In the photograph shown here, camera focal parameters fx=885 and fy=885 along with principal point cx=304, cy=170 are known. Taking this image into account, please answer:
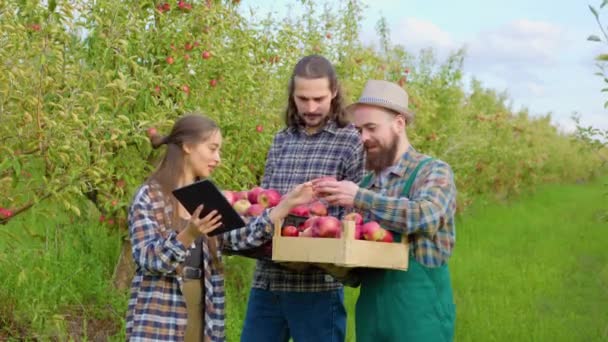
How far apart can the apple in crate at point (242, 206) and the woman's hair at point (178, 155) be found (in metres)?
0.22

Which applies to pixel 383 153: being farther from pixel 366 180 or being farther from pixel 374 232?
pixel 374 232

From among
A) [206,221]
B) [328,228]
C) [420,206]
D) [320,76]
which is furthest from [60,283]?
[420,206]

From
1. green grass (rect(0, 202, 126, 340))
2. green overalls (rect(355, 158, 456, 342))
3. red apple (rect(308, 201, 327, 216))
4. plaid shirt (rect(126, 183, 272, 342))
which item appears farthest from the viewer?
green grass (rect(0, 202, 126, 340))

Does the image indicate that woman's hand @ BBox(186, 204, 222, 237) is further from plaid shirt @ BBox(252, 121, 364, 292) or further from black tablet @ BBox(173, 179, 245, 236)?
plaid shirt @ BBox(252, 121, 364, 292)

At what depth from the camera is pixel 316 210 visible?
3707 mm

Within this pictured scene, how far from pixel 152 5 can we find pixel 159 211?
3095 mm

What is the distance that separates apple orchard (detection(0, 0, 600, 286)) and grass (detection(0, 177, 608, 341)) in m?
0.29

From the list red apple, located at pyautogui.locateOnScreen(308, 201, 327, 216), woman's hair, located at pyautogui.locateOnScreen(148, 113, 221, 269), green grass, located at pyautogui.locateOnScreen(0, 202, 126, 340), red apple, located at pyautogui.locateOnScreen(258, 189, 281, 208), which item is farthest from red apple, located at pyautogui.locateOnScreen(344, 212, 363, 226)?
green grass, located at pyautogui.locateOnScreen(0, 202, 126, 340)

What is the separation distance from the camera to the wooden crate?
123 inches

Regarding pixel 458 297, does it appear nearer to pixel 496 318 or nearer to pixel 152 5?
pixel 496 318

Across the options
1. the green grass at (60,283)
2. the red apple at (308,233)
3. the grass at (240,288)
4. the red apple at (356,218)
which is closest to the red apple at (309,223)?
the red apple at (308,233)

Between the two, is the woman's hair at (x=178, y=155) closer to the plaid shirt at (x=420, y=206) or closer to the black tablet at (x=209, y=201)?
the black tablet at (x=209, y=201)

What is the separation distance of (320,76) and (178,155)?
0.72 meters

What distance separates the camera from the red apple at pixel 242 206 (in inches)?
151
